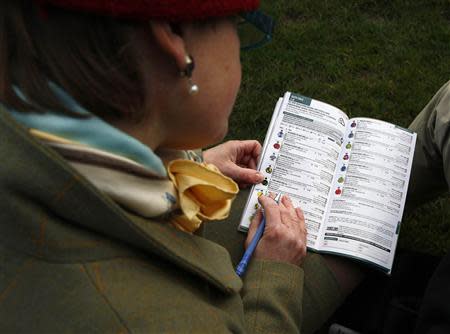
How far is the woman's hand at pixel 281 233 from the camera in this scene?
4.19 ft

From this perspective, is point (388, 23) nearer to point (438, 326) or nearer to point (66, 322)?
point (438, 326)

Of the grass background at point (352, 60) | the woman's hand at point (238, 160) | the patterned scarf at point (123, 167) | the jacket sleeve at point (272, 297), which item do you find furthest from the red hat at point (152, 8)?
the grass background at point (352, 60)

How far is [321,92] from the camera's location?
2.61 metres

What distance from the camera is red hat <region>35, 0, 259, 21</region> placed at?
0.67 metres

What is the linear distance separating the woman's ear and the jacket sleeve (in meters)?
0.59

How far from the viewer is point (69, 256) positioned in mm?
785

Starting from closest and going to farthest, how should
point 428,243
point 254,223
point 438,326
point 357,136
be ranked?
point 438,326 → point 254,223 → point 357,136 → point 428,243

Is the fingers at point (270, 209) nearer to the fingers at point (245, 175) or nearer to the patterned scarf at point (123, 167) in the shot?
the fingers at point (245, 175)

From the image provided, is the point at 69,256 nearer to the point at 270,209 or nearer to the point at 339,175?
the point at 270,209

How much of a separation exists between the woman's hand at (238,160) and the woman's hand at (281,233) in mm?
85

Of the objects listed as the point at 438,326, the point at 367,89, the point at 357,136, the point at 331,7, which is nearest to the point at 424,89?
the point at 367,89

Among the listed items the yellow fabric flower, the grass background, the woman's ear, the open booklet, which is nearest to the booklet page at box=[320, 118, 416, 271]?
the open booklet

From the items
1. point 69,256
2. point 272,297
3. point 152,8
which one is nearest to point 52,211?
point 69,256

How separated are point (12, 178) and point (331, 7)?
2506mm
